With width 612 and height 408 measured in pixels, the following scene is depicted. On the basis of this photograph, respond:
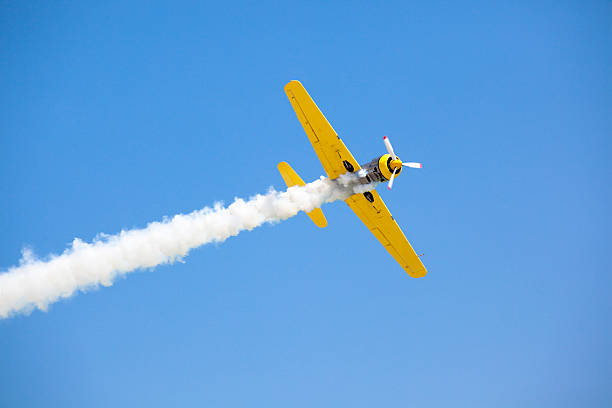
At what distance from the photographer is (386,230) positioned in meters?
33.3

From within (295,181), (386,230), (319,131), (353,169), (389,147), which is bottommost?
(386,230)

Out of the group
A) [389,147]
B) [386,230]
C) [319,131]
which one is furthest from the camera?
[386,230]

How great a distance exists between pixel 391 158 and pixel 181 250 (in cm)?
1259

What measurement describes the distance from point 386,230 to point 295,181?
18.8ft

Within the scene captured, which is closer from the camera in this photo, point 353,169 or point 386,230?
point 353,169

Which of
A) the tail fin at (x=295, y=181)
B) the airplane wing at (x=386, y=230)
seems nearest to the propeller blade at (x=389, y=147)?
the airplane wing at (x=386, y=230)

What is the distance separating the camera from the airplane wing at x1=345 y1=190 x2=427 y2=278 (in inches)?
1270

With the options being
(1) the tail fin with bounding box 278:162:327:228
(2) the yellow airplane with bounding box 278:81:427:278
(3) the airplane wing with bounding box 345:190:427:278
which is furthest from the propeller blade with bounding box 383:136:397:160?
(1) the tail fin with bounding box 278:162:327:228

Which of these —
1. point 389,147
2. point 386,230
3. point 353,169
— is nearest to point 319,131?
point 353,169

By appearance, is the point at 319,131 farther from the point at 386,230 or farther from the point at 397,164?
the point at 386,230

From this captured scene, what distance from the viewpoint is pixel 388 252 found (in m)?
34.2

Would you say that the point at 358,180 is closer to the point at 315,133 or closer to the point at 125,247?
the point at 315,133

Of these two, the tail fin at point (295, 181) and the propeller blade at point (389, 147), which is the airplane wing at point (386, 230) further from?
the propeller blade at point (389, 147)

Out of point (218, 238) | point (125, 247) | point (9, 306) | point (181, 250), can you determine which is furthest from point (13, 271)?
point (218, 238)
